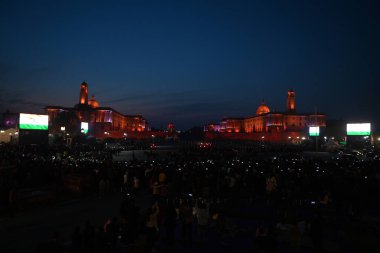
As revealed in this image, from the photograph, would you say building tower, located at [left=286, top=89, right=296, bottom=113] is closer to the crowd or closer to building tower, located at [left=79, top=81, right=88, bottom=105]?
building tower, located at [left=79, top=81, right=88, bottom=105]

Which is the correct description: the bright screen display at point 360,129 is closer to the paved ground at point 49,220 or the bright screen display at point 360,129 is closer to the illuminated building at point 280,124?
the illuminated building at point 280,124

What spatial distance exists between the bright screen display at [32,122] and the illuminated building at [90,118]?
113 ft

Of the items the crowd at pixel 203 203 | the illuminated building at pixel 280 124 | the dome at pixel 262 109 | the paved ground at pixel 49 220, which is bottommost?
the paved ground at pixel 49 220

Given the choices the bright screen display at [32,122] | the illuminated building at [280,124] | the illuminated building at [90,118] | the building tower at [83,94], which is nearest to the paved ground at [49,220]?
the bright screen display at [32,122]

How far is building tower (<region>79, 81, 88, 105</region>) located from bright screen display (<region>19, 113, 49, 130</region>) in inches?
3364

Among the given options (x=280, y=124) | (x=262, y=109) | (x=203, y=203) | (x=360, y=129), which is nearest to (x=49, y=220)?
(x=203, y=203)

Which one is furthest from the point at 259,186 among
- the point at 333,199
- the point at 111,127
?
the point at 111,127

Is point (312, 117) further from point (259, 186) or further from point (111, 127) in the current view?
point (259, 186)

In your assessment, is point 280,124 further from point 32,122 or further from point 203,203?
point 203,203

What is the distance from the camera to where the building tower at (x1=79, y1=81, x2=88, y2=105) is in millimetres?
133000

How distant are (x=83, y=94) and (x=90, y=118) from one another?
18303 mm

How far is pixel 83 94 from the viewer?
134125 millimetres

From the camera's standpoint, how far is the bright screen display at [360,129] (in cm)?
5656

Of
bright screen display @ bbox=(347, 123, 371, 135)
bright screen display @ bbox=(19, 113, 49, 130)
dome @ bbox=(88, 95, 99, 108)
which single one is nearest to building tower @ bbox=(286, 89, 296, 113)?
bright screen display @ bbox=(347, 123, 371, 135)
